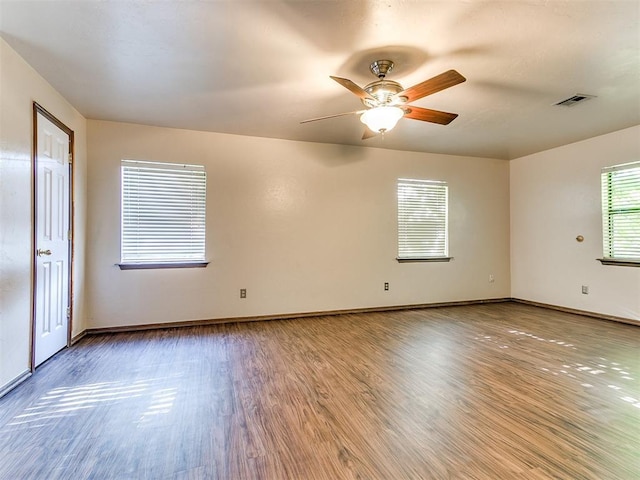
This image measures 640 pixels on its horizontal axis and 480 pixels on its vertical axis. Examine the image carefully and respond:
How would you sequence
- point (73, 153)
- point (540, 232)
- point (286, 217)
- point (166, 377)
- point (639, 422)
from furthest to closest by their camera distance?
point (540, 232) → point (286, 217) → point (73, 153) → point (166, 377) → point (639, 422)

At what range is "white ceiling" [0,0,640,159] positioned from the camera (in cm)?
188

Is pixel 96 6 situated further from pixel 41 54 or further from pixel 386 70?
pixel 386 70

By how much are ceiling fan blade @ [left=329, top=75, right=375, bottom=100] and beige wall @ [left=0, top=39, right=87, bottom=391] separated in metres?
2.31

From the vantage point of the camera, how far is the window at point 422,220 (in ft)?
16.2

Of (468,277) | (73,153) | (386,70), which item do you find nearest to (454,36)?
(386,70)

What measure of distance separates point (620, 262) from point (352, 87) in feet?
14.3

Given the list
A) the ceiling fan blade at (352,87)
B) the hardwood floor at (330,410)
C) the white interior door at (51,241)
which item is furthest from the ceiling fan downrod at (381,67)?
the white interior door at (51,241)

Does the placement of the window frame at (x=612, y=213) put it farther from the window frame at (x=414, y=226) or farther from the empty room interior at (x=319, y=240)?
the window frame at (x=414, y=226)

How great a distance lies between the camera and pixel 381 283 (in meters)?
4.79

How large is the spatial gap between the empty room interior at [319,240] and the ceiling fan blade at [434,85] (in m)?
0.02

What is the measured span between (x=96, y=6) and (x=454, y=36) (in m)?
2.24

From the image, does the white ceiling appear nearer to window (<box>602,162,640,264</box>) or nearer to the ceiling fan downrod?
the ceiling fan downrod

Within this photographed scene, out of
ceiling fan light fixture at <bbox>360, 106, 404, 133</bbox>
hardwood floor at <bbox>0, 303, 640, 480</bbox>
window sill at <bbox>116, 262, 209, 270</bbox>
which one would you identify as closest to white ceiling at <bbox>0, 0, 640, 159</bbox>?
ceiling fan light fixture at <bbox>360, 106, 404, 133</bbox>

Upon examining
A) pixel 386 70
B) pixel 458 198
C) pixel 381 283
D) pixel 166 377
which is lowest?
pixel 166 377
